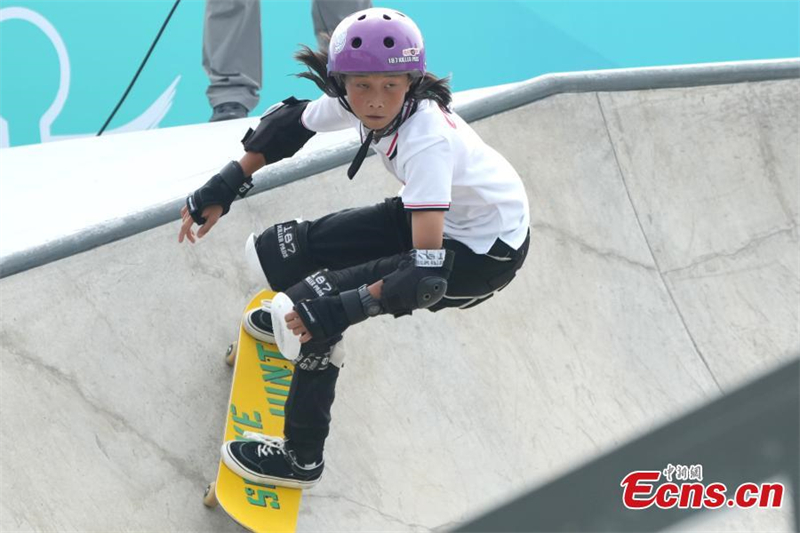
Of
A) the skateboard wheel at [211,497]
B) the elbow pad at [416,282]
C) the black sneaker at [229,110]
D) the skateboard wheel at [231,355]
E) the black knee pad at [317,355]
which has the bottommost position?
the black sneaker at [229,110]

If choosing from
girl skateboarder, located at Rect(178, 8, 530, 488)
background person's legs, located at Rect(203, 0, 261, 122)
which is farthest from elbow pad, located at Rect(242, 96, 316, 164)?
background person's legs, located at Rect(203, 0, 261, 122)

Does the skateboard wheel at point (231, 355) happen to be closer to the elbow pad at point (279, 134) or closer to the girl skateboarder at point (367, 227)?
the girl skateboarder at point (367, 227)

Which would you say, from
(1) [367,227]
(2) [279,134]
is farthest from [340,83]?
(1) [367,227]

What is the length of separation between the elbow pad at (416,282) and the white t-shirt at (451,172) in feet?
0.53

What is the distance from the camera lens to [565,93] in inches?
221

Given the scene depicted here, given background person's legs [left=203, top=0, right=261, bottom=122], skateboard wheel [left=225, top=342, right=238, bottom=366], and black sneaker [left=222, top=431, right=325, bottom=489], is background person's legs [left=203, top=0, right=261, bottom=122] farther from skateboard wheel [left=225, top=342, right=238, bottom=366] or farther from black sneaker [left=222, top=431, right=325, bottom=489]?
black sneaker [left=222, top=431, right=325, bottom=489]

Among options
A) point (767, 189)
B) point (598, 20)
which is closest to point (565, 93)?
point (767, 189)

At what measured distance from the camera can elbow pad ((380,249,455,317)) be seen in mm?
3275

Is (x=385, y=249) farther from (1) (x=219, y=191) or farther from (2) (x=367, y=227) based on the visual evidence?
(1) (x=219, y=191)


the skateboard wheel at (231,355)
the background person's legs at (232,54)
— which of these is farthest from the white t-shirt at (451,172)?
the background person's legs at (232,54)

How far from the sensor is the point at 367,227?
3.89 metres

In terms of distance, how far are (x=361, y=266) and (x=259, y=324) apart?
80 cm

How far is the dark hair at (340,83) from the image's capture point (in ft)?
11.3

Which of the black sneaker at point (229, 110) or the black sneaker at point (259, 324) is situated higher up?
the black sneaker at point (259, 324)
